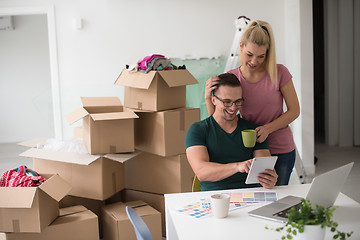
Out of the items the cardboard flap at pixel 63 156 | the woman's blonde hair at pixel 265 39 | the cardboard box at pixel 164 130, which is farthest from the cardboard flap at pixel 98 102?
the woman's blonde hair at pixel 265 39

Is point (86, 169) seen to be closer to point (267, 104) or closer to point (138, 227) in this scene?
point (267, 104)

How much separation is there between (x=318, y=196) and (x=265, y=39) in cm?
96

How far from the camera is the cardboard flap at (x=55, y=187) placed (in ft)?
9.03

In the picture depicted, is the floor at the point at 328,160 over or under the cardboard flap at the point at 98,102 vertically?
under

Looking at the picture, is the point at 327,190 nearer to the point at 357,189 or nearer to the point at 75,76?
the point at 357,189

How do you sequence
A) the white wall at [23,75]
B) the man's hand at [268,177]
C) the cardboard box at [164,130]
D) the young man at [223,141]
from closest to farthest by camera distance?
the man's hand at [268,177] < the young man at [223,141] < the cardboard box at [164,130] < the white wall at [23,75]

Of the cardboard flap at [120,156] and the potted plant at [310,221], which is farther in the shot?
the cardboard flap at [120,156]

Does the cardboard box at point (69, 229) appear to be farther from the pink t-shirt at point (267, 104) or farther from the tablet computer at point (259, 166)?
the tablet computer at point (259, 166)

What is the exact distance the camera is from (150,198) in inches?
137

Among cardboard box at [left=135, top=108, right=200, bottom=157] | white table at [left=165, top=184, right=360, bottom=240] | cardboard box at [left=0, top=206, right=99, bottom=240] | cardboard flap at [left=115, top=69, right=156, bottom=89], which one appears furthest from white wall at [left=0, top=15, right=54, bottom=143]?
white table at [left=165, top=184, right=360, bottom=240]

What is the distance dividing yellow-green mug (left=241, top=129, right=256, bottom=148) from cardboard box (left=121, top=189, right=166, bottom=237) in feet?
4.84

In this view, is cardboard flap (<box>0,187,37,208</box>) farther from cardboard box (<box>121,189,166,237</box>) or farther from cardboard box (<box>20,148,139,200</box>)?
cardboard box (<box>121,189,166,237</box>)

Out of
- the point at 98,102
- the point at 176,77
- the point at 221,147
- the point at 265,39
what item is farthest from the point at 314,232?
the point at 98,102

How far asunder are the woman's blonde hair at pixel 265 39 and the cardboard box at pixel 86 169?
1.32m
